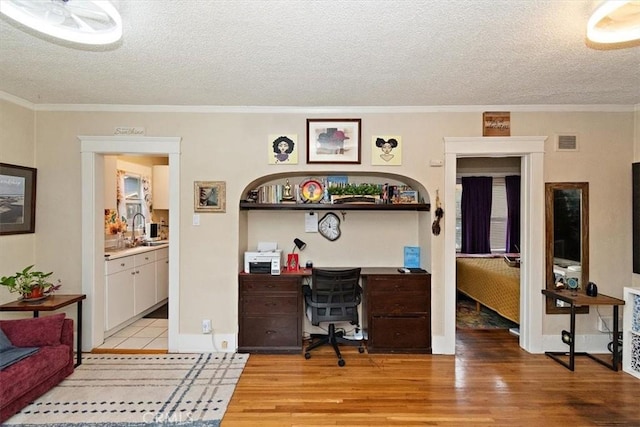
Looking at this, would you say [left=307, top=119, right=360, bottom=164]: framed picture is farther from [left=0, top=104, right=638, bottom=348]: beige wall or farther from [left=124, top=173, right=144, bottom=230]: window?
[left=124, top=173, right=144, bottom=230]: window

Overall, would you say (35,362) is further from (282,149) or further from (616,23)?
(616,23)

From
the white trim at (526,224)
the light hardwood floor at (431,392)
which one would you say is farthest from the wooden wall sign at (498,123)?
the light hardwood floor at (431,392)

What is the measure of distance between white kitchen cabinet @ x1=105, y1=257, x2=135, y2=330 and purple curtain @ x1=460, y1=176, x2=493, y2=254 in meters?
5.36

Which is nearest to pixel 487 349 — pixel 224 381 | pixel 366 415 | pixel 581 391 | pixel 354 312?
pixel 581 391

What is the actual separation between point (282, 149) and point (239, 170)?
0.51 meters

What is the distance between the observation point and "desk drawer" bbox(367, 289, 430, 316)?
11.0 feet

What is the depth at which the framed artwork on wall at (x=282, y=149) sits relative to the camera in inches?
136

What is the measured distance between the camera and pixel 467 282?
4.95 metres

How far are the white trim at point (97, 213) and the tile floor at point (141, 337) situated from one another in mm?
199

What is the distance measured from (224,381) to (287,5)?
2867 mm

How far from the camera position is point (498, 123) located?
3.38 metres

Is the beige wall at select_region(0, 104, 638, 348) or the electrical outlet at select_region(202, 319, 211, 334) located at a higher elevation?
the beige wall at select_region(0, 104, 638, 348)

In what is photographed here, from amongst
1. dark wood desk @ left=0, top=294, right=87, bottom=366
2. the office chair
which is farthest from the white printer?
dark wood desk @ left=0, top=294, right=87, bottom=366

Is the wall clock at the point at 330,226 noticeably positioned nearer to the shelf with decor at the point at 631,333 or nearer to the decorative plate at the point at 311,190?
the decorative plate at the point at 311,190
